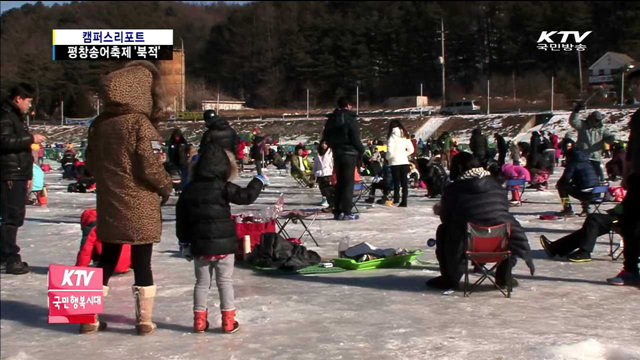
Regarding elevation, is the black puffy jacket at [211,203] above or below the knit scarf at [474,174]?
below

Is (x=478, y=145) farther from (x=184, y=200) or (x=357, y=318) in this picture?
(x=184, y=200)

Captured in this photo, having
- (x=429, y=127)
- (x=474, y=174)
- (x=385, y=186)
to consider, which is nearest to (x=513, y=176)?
(x=385, y=186)

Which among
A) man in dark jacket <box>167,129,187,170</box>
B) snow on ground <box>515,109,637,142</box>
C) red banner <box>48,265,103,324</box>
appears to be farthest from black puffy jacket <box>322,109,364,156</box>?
snow on ground <box>515,109,637,142</box>

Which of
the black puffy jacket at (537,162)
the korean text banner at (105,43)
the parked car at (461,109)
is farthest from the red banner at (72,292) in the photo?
the parked car at (461,109)

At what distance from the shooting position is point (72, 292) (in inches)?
182

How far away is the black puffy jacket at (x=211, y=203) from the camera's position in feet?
15.5

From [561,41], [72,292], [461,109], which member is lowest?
[72,292]

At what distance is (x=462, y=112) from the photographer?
178 feet

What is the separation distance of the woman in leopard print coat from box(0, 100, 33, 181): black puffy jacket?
190 cm

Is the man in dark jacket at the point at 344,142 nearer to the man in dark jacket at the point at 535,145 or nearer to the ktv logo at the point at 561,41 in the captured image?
the man in dark jacket at the point at 535,145

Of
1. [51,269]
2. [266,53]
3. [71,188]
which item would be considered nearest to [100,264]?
[51,269]

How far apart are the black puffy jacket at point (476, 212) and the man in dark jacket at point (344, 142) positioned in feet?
14.8

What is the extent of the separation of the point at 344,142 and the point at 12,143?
4825mm

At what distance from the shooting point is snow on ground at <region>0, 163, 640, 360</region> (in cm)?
444
